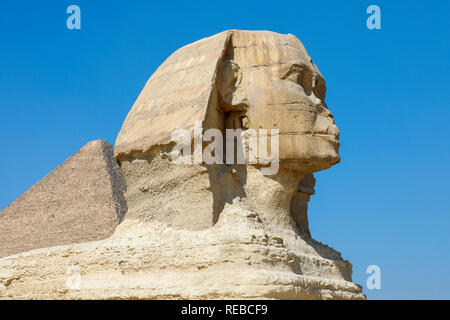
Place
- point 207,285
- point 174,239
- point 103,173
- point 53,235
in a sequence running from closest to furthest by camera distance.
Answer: point 207,285 → point 174,239 → point 53,235 → point 103,173

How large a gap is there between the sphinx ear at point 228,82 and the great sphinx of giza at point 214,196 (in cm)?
1

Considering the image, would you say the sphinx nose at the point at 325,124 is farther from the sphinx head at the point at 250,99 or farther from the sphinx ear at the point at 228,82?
the sphinx ear at the point at 228,82

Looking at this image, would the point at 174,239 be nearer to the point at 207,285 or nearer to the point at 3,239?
the point at 207,285

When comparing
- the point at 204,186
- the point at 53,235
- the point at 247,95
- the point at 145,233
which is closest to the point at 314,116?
the point at 247,95

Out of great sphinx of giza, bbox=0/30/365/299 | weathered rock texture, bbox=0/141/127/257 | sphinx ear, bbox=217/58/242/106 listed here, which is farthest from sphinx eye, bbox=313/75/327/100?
weathered rock texture, bbox=0/141/127/257

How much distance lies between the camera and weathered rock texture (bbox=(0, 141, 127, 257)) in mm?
82000

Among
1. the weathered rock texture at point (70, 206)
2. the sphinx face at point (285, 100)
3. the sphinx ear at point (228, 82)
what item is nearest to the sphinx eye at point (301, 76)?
the sphinx face at point (285, 100)

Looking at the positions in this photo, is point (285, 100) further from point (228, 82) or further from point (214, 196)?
point (214, 196)

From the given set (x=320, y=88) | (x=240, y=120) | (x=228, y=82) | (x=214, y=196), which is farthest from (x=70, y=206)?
(x=214, y=196)

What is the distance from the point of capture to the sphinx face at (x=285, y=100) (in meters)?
8.31

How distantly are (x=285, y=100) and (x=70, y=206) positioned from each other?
81.4 meters

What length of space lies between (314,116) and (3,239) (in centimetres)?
8194

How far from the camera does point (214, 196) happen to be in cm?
789

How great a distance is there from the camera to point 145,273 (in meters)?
7.89
